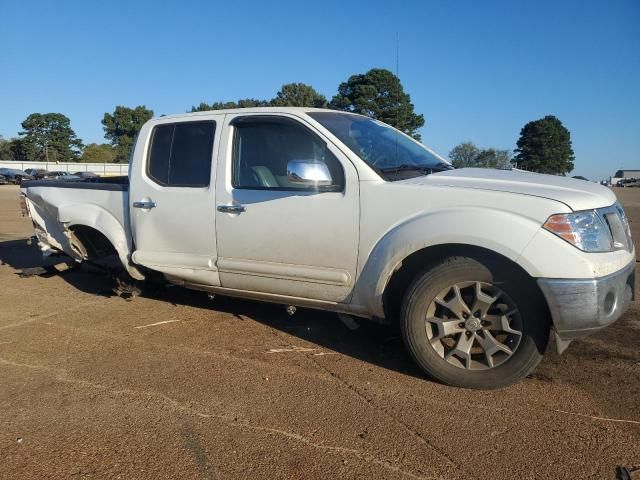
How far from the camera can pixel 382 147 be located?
417cm

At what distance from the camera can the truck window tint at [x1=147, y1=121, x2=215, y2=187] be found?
14.6 ft

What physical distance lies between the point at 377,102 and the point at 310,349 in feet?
66.7

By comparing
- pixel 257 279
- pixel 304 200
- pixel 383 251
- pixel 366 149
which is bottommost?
pixel 257 279

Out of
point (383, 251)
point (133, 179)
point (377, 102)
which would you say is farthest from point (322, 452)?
point (377, 102)

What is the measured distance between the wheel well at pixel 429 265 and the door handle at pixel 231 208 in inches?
52.1

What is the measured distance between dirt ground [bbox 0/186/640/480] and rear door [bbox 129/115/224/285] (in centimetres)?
63

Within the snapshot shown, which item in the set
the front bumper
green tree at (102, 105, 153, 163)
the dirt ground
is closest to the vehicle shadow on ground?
the dirt ground

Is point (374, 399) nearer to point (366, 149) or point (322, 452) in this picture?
point (322, 452)

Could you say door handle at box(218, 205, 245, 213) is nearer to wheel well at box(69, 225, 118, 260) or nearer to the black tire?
the black tire

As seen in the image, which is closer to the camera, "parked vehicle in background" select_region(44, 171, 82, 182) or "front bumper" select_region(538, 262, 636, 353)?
"front bumper" select_region(538, 262, 636, 353)

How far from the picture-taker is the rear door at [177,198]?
4348 mm

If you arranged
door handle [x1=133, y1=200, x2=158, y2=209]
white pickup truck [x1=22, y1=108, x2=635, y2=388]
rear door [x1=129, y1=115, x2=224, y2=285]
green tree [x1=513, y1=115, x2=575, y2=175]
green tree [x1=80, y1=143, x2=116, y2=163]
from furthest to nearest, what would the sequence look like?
green tree [x1=80, y1=143, x2=116, y2=163], green tree [x1=513, y1=115, x2=575, y2=175], door handle [x1=133, y1=200, x2=158, y2=209], rear door [x1=129, y1=115, x2=224, y2=285], white pickup truck [x1=22, y1=108, x2=635, y2=388]

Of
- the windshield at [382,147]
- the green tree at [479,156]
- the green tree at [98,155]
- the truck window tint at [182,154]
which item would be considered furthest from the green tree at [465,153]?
the green tree at [98,155]

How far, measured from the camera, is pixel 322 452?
263 cm
